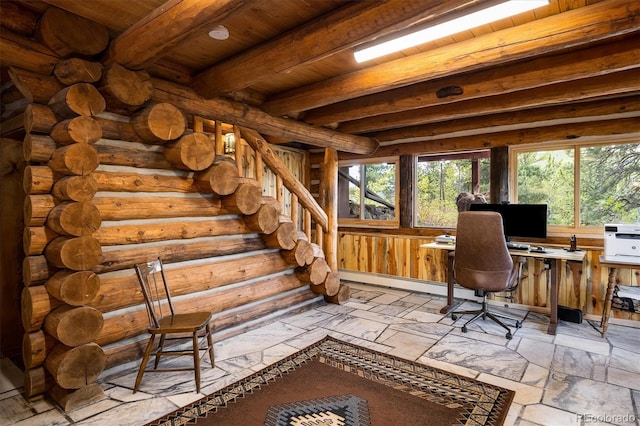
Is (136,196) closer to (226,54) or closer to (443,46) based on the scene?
(226,54)

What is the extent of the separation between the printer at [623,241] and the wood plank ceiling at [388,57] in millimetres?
1241

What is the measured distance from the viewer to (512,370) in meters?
2.91

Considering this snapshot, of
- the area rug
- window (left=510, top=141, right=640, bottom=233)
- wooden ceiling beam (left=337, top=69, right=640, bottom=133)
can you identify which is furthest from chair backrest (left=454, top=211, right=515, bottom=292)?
window (left=510, top=141, right=640, bottom=233)

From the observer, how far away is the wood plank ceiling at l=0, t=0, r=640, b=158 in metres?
2.08

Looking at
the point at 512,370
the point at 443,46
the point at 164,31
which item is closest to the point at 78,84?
the point at 164,31

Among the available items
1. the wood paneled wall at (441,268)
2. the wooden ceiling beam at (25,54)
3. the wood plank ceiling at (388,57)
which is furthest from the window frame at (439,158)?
the wooden ceiling beam at (25,54)

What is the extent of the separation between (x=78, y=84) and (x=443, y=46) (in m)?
2.65

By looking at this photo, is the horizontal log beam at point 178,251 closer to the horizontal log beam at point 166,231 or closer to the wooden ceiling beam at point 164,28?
the horizontal log beam at point 166,231

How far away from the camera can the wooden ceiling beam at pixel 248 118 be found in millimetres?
3129

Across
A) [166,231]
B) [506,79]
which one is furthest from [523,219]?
[166,231]

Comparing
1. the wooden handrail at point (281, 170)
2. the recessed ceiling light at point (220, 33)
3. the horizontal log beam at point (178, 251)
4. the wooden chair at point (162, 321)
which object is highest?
the recessed ceiling light at point (220, 33)

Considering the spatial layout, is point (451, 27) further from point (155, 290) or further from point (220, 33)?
point (155, 290)

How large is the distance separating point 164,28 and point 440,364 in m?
3.21

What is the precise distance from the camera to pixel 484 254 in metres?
3.67
